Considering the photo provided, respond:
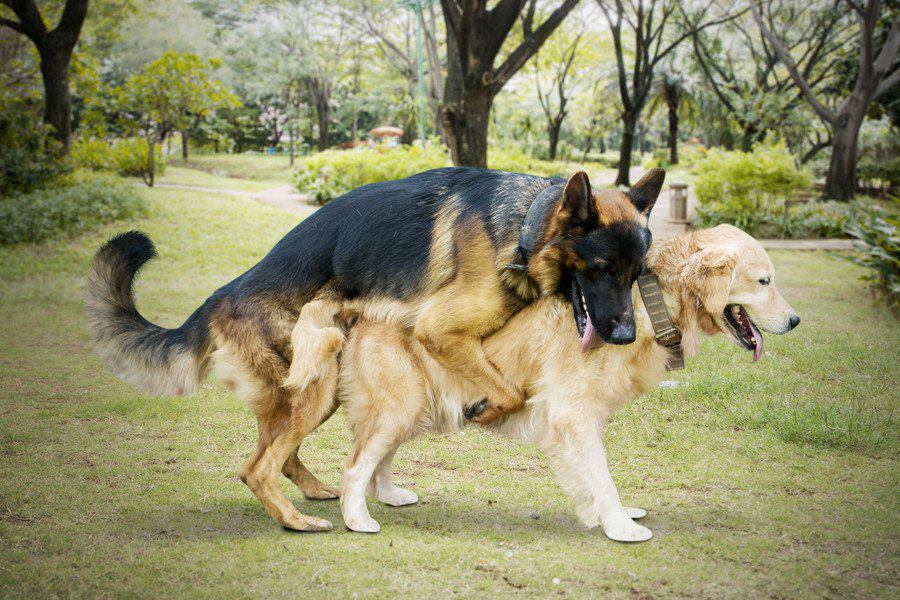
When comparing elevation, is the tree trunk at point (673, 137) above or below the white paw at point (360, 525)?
above

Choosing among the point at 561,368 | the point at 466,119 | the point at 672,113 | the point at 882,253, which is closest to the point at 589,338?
the point at 561,368

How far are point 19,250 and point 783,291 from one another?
1305 centimetres

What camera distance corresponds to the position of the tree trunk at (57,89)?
19375 mm

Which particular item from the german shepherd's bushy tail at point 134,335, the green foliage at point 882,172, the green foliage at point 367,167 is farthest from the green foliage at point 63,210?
the green foliage at point 882,172

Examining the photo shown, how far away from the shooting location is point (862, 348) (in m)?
9.00

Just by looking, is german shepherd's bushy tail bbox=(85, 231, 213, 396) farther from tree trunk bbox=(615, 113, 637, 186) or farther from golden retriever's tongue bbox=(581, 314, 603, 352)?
tree trunk bbox=(615, 113, 637, 186)

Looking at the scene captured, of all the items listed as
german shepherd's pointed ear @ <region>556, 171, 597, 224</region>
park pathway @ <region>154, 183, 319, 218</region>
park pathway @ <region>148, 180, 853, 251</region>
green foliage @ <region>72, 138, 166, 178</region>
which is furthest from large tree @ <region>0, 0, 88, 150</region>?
german shepherd's pointed ear @ <region>556, 171, 597, 224</region>

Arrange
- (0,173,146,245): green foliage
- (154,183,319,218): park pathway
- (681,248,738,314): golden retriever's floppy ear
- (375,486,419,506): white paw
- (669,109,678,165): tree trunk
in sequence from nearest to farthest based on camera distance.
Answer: (681,248,738,314): golden retriever's floppy ear, (375,486,419,506): white paw, (0,173,146,245): green foliage, (154,183,319,218): park pathway, (669,109,678,165): tree trunk

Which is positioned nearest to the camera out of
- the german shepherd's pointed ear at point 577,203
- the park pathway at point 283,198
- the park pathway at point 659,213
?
the german shepherd's pointed ear at point 577,203

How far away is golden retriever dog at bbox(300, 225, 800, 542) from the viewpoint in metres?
4.48

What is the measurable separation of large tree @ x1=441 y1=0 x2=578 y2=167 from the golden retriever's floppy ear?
28.1 feet

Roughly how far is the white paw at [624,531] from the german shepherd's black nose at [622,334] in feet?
3.42

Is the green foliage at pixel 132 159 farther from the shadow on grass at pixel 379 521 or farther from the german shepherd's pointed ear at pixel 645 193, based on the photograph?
the german shepherd's pointed ear at pixel 645 193

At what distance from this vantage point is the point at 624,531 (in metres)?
4.43
